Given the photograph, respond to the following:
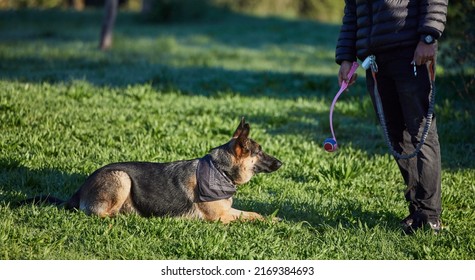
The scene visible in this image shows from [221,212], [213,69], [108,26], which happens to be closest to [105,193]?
[221,212]

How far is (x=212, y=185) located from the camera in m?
6.07

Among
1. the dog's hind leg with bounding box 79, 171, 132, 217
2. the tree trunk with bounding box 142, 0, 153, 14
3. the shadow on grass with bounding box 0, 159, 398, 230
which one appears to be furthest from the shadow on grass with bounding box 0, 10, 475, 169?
the dog's hind leg with bounding box 79, 171, 132, 217

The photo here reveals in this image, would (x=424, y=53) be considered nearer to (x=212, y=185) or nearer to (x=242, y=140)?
(x=242, y=140)

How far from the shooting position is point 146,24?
101ft

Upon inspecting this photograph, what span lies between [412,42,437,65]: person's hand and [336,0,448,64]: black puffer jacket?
10 centimetres

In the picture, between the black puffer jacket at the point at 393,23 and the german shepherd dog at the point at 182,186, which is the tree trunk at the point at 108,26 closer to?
the german shepherd dog at the point at 182,186

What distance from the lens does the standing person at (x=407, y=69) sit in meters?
5.64

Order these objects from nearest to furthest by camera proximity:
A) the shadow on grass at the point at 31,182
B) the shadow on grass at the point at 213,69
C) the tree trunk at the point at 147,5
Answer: the shadow on grass at the point at 31,182 < the shadow on grass at the point at 213,69 < the tree trunk at the point at 147,5

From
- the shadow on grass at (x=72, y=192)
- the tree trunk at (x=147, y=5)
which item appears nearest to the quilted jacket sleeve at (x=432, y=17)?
the shadow on grass at (x=72, y=192)

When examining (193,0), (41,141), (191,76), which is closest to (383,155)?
(41,141)

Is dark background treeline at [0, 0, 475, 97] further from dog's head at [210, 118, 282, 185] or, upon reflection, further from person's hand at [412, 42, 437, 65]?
dog's head at [210, 118, 282, 185]

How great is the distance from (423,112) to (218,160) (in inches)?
74.1

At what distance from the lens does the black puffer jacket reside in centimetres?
558
